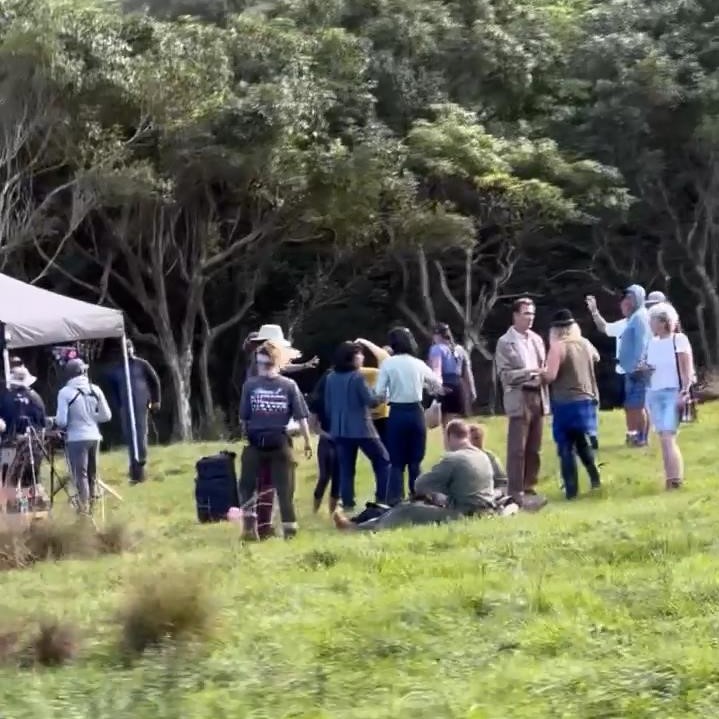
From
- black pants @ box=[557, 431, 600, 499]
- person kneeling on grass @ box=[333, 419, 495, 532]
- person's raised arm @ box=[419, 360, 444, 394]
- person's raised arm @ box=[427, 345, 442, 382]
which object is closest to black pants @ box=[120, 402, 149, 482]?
person's raised arm @ box=[427, 345, 442, 382]

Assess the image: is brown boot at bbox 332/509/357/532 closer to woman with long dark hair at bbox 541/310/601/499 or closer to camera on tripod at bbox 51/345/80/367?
woman with long dark hair at bbox 541/310/601/499

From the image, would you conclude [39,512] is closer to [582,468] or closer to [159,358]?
[582,468]

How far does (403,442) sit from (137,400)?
607 centimetres

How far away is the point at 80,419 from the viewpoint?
15.6m

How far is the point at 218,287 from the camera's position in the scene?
109 feet

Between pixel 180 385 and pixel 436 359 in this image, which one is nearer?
pixel 436 359

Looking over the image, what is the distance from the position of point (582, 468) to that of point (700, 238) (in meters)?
19.1

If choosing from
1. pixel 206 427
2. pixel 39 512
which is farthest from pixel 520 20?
pixel 39 512

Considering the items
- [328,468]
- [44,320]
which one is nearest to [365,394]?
[328,468]

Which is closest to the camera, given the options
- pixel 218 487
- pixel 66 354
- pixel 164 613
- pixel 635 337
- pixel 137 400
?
pixel 164 613

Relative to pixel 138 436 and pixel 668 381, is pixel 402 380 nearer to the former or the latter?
pixel 668 381

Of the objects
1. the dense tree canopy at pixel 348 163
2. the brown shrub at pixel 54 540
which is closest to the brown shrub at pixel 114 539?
the brown shrub at pixel 54 540

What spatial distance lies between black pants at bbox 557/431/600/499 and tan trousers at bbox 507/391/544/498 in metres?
0.24

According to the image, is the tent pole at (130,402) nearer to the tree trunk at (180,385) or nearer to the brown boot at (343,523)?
the brown boot at (343,523)
